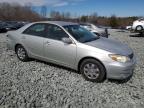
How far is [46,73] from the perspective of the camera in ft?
17.4

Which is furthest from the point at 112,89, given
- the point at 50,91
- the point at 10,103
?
the point at 10,103

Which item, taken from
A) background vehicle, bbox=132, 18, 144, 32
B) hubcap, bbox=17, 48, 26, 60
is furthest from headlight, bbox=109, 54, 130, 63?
background vehicle, bbox=132, 18, 144, 32

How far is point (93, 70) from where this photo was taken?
15.4 feet

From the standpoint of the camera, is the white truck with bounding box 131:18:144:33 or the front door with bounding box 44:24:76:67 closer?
the front door with bounding box 44:24:76:67

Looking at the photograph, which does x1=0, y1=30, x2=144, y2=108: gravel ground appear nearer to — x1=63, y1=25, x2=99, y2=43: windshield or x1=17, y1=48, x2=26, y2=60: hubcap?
x1=17, y1=48, x2=26, y2=60: hubcap

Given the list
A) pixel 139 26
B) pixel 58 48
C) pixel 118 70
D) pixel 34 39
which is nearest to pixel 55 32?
pixel 58 48

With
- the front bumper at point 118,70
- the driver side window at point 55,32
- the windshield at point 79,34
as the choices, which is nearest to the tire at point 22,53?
the driver side window at point 55,32

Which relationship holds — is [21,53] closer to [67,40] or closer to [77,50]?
[67,40]

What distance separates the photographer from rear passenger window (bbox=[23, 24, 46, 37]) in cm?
565

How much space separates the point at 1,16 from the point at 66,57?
7142cm

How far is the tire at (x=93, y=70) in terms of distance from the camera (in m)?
4.57

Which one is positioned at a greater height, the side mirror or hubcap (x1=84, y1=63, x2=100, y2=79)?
the side mirror

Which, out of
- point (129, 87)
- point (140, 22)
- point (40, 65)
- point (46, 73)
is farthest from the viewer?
point (140, 22)

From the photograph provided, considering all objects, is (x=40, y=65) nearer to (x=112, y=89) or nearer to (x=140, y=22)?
(x=112, y=89)
